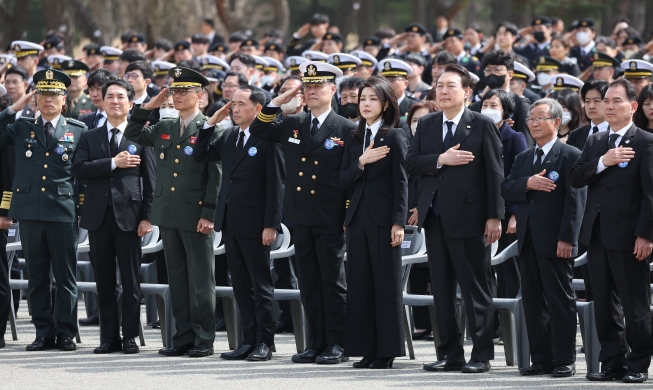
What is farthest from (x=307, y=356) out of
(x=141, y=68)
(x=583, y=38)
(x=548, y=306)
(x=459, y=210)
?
(x=583, y=38)

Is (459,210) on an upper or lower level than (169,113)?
lower

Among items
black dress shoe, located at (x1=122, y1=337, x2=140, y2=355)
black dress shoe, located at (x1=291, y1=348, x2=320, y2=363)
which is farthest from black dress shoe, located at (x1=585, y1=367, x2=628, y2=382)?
black dress shoe, located at (x1=122, y1=337, x2=140, y2=355)

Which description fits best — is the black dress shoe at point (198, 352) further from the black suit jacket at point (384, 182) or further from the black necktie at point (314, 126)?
the black necktie at point (314, 126)

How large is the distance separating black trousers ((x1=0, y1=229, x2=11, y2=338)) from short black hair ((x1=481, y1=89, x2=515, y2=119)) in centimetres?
407

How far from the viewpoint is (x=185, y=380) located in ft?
25.1

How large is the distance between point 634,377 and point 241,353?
2794mm

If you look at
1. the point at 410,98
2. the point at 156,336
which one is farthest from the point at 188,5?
the point at 156,336

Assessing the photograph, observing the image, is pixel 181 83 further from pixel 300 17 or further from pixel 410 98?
pixel 300 17

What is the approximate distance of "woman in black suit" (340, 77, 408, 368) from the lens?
8094 mm

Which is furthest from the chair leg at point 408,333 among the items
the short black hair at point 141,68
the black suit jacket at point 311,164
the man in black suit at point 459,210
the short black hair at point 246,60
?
the short black hair at point 246,60

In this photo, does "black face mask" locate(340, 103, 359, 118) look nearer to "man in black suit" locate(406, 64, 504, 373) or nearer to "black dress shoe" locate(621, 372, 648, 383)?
"man in black suit" locate(406, 64, 504, 373)

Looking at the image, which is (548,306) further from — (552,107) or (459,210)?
(552,107)

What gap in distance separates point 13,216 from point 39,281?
0.54m

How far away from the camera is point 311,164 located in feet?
27.6
